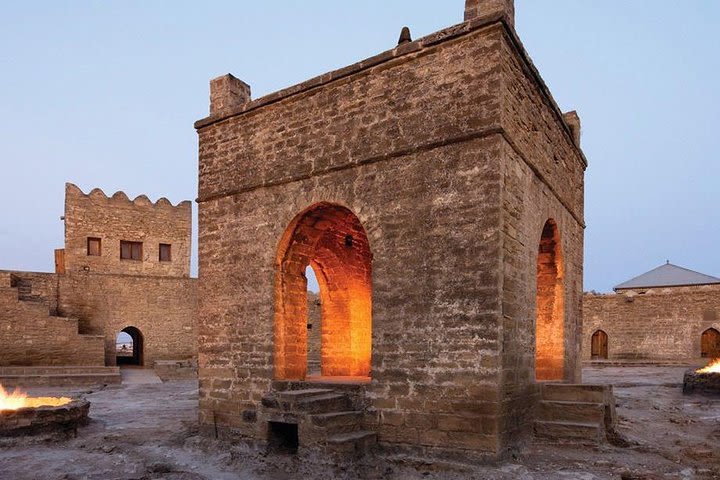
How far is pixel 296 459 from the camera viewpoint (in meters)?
7.22

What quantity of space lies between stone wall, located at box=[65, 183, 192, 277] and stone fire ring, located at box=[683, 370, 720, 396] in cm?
1878

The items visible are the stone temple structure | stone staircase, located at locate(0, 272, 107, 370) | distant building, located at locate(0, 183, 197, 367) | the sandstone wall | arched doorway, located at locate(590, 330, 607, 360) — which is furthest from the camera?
arched doorway, located at locate(590, 330, 607, 360)

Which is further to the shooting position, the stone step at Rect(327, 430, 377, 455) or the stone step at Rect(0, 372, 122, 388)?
the stone step at Rect(0, 372, 122, 388)

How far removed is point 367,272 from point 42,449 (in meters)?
6.08

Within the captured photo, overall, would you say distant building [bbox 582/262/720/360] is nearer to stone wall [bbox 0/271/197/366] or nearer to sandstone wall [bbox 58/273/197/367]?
sandstone wall [bbox 58/273/197/367]

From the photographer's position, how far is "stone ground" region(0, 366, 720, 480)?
659 cm

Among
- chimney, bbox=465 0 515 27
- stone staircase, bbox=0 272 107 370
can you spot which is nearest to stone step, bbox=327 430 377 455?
chimney, bbox=465 0 515 27

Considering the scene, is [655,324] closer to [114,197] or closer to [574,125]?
[574,125]

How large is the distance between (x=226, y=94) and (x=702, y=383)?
12.6 m

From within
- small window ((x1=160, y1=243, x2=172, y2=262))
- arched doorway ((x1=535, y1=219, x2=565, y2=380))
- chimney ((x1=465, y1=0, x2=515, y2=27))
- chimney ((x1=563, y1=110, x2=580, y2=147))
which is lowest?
arched doorway ((x1=535, y1=219, x2=565, y2=380))

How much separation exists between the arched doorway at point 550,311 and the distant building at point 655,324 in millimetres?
19241

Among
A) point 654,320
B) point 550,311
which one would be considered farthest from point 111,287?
point 654,320

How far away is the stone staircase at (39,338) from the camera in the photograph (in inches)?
755

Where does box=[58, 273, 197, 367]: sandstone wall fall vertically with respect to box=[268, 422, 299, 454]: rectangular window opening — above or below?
above
